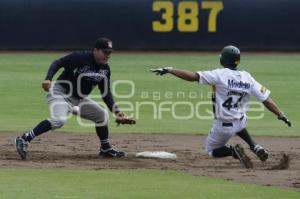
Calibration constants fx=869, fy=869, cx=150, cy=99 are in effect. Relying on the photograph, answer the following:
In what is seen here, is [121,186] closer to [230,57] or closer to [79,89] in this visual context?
[230,57]

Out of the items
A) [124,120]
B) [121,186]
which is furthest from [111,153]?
[121,186]

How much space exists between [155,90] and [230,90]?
10345mm

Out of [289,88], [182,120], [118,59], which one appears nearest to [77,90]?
[182,120]

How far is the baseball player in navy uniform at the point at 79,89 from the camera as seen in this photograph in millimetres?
10812

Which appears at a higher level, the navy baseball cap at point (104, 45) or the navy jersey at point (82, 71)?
the navy baseball cap at point (104, 45)

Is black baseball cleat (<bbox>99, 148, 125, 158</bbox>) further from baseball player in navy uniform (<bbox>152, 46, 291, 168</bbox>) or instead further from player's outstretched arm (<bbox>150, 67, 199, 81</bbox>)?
player's outstretched arm (<bbox>150, 67, 199, 81</bbox>)

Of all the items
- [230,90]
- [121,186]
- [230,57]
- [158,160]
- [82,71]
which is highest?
[230,57]

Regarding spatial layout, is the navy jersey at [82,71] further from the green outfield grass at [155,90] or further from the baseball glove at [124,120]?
the green outfield grass at [155,90]

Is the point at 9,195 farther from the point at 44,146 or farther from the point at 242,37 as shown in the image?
the point at 242,37

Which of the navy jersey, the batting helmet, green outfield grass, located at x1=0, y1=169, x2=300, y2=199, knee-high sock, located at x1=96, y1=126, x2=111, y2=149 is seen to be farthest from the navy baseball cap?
green outfield grass, located at x1=0, y1=169, x2=300, y2=199

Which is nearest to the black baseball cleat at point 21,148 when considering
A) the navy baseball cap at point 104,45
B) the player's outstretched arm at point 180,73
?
the navy baseball cap at point 104,45

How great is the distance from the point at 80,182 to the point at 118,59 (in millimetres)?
20972

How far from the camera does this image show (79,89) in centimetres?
1116

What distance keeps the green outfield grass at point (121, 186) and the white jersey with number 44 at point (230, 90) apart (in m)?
1.11
